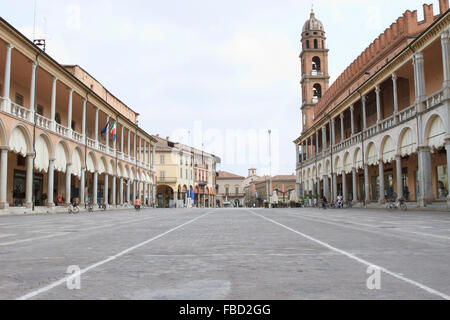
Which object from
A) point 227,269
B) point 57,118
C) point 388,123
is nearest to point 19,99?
point 57,118

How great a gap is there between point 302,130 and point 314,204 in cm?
2085

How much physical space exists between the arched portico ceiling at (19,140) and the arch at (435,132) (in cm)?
2756

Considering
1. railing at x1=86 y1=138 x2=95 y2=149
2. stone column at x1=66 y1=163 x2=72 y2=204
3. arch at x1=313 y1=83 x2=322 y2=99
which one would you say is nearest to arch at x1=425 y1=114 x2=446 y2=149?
stone column at x1=66 y1=163 x2=72 y2=204

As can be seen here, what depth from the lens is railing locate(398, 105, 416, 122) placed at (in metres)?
30.2

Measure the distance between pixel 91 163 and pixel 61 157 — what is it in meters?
8.12

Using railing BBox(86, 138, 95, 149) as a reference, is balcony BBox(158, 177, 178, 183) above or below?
below

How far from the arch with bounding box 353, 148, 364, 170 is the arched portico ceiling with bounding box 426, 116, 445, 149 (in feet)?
45.1

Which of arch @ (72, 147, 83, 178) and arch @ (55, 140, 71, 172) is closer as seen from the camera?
arch @ (55, 140, 71, 172)

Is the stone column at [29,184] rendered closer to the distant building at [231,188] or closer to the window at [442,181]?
the window at [442,181]

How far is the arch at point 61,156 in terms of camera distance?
3338cm

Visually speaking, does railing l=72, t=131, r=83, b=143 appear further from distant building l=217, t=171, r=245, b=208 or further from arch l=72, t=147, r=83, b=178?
distant building l=217, t=171, r=245, b=208

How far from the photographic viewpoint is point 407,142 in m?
31.3

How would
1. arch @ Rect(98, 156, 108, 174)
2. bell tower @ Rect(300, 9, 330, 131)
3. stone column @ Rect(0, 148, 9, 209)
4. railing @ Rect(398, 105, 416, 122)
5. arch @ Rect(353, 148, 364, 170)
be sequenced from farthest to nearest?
bell tower @ Rect(300, 9, 330, 131) → arch @ Rect(98, 156, 108, 174) → arch @ Rect(353, 148, 364, 170) → railing @ Rect(398, 105, 416, 122) → stone column @ Rect(0, 148, 9, 209)

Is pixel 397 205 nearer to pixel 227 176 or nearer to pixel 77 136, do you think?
pixel 77 136
